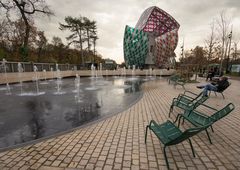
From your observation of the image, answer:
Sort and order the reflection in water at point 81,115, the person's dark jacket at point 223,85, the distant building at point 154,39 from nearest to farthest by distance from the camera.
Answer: the reflection in water at point 81,115, the person's dark jacket at point 223,85, the distant building at point 154,39

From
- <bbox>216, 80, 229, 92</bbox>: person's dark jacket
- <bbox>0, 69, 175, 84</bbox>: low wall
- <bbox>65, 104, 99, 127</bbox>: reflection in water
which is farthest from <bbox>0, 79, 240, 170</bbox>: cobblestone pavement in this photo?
<bbox>0, 69, 175, 84</bbox>: low wall

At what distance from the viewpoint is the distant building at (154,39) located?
54250mm

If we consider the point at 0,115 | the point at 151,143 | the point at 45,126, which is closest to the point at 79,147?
the point at 151,143

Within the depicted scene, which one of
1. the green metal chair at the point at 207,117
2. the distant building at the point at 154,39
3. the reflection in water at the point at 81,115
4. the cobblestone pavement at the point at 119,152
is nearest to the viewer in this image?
the cobblestone pavement at the point at 119,152

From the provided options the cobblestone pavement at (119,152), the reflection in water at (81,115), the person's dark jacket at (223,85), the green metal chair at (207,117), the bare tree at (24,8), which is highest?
the bare tree at (24,8)

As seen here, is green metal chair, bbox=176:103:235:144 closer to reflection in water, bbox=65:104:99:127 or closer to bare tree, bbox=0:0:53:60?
reflection in water, bbox=65:104:99:127

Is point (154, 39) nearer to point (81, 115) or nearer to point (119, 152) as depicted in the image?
point (81, 115)

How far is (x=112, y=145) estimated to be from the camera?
131 inches

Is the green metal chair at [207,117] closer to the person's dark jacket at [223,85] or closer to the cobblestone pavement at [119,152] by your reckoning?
the cobblestone pavement at [119,152]

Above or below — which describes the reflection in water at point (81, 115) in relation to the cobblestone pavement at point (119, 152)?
below

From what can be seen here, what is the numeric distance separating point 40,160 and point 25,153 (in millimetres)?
484

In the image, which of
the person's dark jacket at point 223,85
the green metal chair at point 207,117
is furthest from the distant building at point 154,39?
the green metal chair at point 207,117

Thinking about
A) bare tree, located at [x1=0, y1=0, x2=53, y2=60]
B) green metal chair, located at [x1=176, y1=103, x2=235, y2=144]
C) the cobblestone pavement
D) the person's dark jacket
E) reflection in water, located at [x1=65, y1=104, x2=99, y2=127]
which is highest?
bare tree, located at [x1=0, y1=0, x2=53, y2=60]

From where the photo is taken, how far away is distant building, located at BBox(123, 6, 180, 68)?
54250mm
